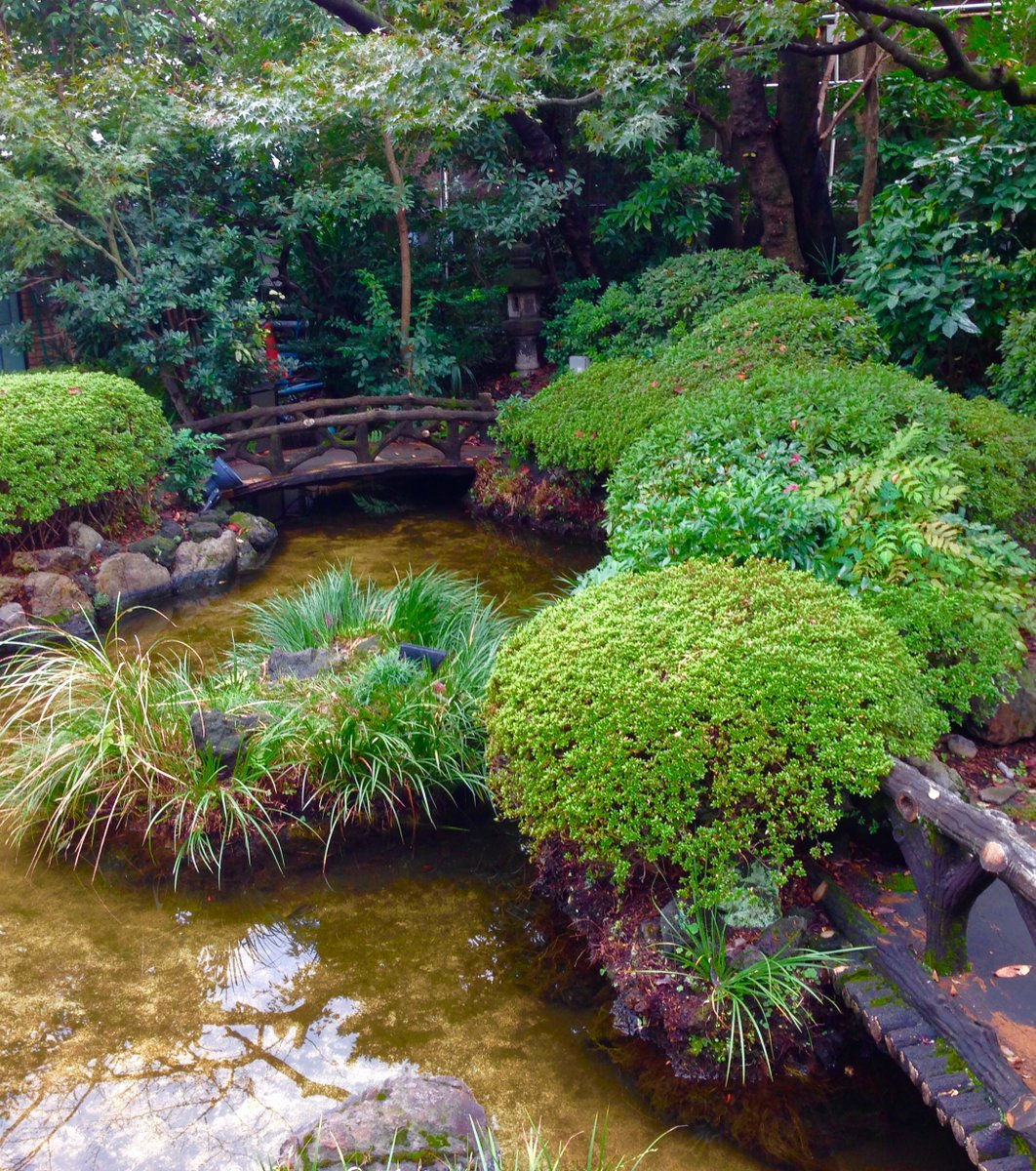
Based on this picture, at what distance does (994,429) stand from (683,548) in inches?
84.0

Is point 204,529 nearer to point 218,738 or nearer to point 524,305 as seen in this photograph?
point 218,738

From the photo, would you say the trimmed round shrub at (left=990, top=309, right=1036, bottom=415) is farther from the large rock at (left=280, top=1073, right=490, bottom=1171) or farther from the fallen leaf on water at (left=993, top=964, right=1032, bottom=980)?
the large rock at (left=280, top=1073, right=490, bottom=1171)

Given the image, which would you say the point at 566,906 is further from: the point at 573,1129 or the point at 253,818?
the point at 253,818

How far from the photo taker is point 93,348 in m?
10.2

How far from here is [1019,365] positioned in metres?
7.06

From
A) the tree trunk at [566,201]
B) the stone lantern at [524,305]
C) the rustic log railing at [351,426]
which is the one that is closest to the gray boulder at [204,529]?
the rustic log railing at [351,426]

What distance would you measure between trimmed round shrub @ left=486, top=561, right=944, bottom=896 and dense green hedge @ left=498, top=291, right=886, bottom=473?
3.34 meters

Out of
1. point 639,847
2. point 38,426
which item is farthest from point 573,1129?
point 38,426

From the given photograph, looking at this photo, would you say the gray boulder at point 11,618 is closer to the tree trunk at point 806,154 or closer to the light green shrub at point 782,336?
the light green shrub at point 782,336

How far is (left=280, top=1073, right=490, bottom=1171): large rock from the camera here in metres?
2.50

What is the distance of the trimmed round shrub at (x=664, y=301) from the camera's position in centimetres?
991

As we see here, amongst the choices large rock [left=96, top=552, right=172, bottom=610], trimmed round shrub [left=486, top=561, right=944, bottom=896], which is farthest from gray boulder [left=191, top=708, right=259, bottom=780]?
large rock [left=96, top=552, right=172, bottom=610]

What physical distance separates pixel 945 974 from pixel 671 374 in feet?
20.4

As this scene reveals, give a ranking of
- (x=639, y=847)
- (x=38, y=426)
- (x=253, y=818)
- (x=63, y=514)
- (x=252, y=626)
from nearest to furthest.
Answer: (x=639, y=847) → (x=253, y=818) → (x=252, y=626) → (x=38, y=426) → (x=63, y=514)
